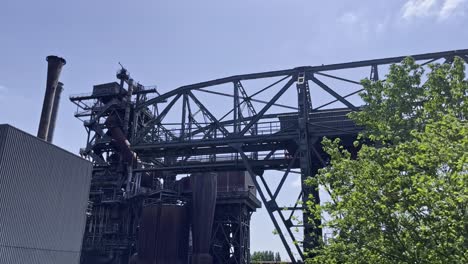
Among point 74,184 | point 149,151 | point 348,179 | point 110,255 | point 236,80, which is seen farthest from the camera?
point 110,255

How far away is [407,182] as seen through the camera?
6.86m

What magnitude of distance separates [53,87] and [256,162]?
76.6ft

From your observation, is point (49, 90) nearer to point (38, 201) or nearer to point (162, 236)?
point (162, 236)

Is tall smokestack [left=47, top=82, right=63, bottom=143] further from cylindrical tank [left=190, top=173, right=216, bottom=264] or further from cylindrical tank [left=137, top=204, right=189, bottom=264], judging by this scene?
cylindrical tank [left=190, top=173, right=216, bottom=264]

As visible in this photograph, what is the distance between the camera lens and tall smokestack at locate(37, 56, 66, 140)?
35.4 m

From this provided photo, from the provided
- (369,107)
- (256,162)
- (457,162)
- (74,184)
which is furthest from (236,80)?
(457,162)

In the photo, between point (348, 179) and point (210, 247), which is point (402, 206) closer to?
point (348, 179)

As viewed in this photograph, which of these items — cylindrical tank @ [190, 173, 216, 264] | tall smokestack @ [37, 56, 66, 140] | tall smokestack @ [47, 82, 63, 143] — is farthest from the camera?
tall smokestack @ [47, 82, 63, 143]

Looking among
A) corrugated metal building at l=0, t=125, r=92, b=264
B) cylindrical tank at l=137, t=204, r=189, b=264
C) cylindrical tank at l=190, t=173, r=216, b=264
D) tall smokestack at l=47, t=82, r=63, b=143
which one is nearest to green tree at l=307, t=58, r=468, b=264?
corrugated metal building at l=0, t=125, r=92, b=264

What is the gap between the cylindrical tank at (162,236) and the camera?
113ft

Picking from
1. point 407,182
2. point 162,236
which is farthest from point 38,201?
point 407,182

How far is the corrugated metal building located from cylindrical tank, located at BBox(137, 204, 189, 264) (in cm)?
1071

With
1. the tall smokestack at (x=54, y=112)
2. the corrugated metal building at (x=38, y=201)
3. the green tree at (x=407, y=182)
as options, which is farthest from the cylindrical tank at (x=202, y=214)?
the green tree at (x=407, y=182)

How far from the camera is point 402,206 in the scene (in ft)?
22.1
